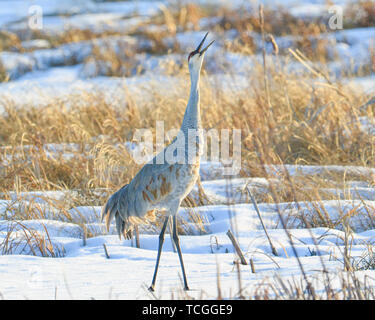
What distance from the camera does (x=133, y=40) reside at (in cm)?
1073

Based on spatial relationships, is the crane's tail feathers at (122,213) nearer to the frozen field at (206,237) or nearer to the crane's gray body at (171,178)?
the crane's gray body at (171,178)

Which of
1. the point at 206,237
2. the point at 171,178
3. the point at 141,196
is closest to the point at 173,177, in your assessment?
the point at 171,178

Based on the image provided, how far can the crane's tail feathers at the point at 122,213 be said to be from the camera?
2.83 meters

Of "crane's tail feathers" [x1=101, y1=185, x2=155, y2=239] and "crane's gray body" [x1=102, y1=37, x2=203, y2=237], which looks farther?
"crane's tail feathers" [x1=101, y1=185, x2=155, y2=239]

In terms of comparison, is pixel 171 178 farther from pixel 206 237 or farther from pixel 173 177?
pixel 206 237

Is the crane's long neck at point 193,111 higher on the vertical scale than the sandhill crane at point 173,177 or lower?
higher

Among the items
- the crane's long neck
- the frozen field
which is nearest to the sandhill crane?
the crane's long neck

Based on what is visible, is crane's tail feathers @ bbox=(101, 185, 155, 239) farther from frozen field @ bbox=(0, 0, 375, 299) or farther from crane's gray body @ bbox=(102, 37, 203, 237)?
frozen field @ bbox=(0, 0, 375, 299)

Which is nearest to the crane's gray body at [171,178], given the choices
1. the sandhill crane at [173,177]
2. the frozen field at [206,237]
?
the sandhill crane at [173,177]

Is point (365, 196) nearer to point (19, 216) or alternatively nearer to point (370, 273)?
point (370, 273)

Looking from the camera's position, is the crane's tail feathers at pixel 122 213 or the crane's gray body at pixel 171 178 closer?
the crane's gray body at pixel 171 178

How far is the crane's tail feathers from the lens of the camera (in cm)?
283

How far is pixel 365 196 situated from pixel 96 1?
59.0 feet
